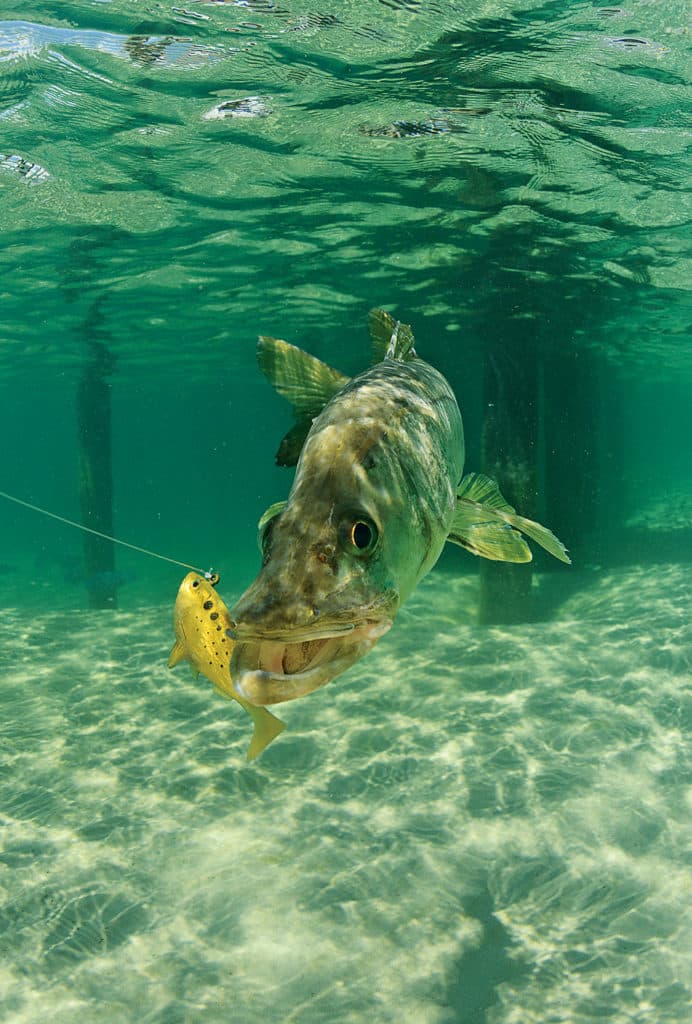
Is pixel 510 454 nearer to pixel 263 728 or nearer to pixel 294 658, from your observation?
pixel 263 728

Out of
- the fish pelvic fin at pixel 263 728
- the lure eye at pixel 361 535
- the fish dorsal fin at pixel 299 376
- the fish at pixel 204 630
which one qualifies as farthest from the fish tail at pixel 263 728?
the fish dorsal fin at pixel 299 376

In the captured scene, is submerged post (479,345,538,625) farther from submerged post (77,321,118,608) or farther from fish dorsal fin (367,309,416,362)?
fish dorsal fin (367,309,416,362)

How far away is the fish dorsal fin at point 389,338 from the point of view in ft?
10.9

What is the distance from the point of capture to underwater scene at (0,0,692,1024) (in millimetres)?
3055

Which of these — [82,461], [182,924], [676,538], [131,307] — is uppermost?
[131,307]

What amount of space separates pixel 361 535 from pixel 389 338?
2.00 m

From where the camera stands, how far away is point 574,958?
6.38 meters

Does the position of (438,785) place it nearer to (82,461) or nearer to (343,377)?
(343,377)

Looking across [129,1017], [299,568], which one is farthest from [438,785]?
[299,568]

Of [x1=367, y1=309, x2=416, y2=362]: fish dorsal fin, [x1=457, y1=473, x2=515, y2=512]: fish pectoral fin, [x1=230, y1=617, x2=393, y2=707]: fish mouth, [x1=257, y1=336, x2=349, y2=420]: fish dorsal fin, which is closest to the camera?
[x1=230, y1=617, x2=393, y2=707]: fish mouth

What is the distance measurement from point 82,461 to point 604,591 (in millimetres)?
17379

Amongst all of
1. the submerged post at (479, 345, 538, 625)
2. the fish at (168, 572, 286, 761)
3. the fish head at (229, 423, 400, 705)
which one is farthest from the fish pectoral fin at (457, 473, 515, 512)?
the submerged post at (479, 345, 538, 625)

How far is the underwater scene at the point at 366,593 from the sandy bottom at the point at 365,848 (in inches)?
1.6

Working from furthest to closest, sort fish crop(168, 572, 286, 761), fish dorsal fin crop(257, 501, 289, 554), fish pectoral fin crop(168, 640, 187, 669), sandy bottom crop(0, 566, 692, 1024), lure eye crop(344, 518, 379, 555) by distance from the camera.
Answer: sandy bottom crop(0, 566, 692, 1024) → fish pectoral fin crop(168, 640, 187, 669) → fish crop(168, 572, 286, 761) → fish dorsal fin crop(257, 501, 289, 554) → lure eye crop(344, 518, 379, 555)
